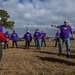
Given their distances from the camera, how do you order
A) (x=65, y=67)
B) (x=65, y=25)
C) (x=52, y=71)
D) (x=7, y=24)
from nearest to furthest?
(x=52, y=71)
(x=65, y=67)
(x=65, y=25)
(x=7, y=24)

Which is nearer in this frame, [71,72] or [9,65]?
[71,72]

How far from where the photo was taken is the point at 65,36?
45.9 ft

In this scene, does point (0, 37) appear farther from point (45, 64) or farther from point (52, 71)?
point (45, 64)

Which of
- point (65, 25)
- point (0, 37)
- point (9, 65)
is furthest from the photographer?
point (65, 25)

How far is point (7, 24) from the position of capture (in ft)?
220

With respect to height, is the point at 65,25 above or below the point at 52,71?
above

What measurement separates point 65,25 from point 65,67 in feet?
12.2

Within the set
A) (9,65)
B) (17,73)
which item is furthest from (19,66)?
(17,73)

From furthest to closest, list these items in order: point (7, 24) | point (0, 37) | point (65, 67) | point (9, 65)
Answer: point (7, 24), point (9, 65), point (65, 67), point (0, 37)

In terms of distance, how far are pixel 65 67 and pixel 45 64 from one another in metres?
1.22

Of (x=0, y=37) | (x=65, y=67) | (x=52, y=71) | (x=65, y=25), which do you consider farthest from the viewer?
(x=65, y=25)

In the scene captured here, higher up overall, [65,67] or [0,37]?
[0,37]

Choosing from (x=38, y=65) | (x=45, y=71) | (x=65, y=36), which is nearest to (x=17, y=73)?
(x=45, y=71)

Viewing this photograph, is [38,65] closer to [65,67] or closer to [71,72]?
[65,67]
